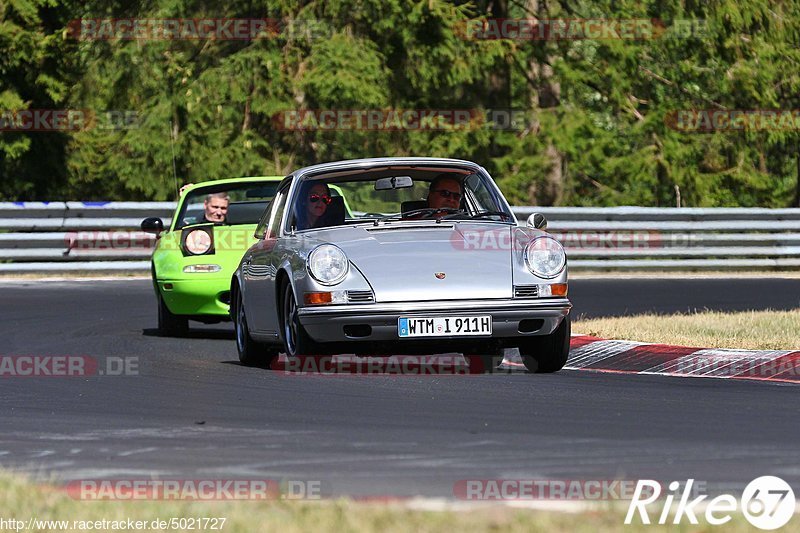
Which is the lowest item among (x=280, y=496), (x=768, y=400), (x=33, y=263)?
(x=33, y=263)

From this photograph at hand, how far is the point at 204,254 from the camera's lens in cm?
1361

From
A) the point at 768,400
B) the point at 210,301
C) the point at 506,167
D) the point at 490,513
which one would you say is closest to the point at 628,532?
the point at 490,513

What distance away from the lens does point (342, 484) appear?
5.82 metres

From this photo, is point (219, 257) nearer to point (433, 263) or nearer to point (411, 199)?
point (411, 199)

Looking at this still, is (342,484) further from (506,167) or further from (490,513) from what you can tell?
(506,167)

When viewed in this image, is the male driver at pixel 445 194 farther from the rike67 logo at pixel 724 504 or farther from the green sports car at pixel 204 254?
the rike67 logo at pixel 724 504

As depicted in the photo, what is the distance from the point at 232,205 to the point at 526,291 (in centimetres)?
516

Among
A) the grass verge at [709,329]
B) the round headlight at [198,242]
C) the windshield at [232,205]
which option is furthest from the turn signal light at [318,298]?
the windshield at [232,205]

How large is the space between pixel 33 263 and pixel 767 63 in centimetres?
1574

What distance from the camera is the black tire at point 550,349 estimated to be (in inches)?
386

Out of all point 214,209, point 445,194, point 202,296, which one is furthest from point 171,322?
point 445,194

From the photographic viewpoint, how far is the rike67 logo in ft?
16.5

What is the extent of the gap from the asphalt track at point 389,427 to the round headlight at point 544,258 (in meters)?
0.65

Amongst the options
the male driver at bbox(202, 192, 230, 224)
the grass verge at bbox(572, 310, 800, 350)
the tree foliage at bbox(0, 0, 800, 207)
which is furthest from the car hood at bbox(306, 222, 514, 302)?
the tree foliage at bbox(0, 0, 800, 207)
